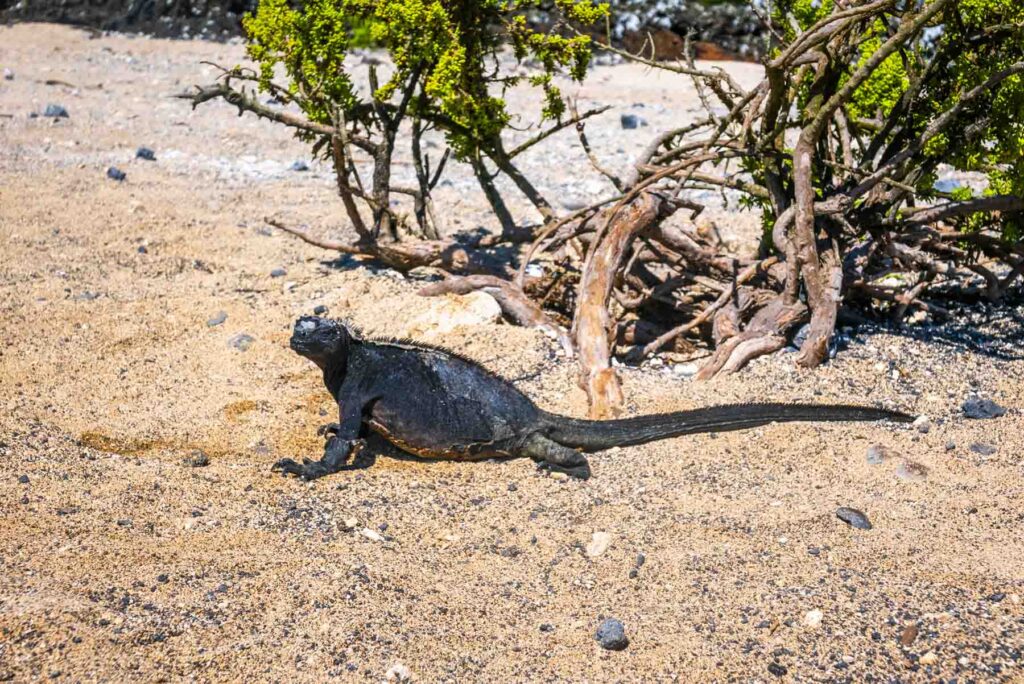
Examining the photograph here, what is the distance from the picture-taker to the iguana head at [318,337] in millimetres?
4609

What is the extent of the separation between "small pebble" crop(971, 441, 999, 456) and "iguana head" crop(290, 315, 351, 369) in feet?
8.91

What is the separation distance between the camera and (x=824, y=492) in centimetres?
426

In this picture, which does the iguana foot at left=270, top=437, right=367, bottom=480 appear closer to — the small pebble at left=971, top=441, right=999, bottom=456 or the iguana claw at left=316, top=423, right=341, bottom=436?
the iguana claw at left=316, top=423, right=341, bottom=436

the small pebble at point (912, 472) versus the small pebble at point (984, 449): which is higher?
the small pebble at point (984, 449)

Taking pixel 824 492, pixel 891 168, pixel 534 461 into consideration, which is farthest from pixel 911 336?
→ pixel 534 461

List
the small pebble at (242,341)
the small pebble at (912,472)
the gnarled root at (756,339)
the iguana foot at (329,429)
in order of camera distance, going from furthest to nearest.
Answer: the small pebble at (242,341)
the gnarled root at (756,339)
the iguana foot at (329,429)
the small pebble at (912,472)

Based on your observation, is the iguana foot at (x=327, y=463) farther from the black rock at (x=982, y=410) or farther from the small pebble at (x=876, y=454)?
the black rock at (x=982, y=410)

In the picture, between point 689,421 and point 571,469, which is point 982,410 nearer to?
point 689,421

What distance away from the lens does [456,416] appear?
180 inches

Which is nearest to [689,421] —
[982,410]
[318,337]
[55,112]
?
[982,410]

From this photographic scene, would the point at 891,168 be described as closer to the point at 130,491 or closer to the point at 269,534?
the point at 269,534

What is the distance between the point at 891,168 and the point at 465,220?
3478 millimetres

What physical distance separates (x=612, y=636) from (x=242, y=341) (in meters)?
3.01

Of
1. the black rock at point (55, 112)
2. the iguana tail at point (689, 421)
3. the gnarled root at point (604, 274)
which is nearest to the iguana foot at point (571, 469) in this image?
the iguana tail at point (689, 421)
